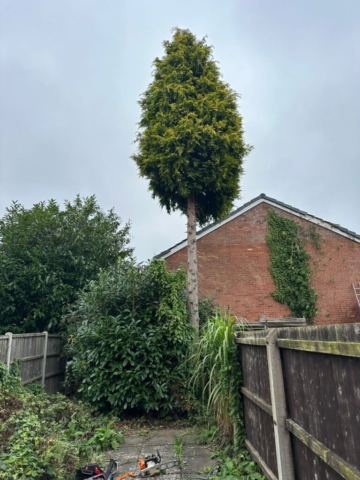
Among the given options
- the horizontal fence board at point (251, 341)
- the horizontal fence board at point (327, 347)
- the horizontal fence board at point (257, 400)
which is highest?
the horizontal fence board at point (327, 347)

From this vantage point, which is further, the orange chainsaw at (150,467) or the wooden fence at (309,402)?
the orange chainsaw at (150,467)

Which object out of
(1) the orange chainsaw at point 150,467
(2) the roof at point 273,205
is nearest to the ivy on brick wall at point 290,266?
(2) the roof at point 273,205

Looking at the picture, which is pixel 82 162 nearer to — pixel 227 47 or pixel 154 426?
pixel 227 47

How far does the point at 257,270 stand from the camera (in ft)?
38.1

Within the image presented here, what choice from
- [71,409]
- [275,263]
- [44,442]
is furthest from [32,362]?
[275,263]

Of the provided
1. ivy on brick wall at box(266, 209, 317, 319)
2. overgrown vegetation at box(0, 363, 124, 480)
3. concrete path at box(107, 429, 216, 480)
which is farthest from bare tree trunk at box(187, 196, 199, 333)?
ivy on brick wall at box(266, 209, 317, 319)

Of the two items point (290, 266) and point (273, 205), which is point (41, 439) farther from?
point (273, 205)

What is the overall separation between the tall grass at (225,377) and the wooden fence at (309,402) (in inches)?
26.9

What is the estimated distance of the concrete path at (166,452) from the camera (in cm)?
355

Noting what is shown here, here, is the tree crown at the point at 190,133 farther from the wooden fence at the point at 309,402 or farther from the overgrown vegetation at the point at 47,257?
the wooden fence at the point at 309,402

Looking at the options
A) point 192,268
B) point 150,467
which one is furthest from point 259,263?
point 150,467

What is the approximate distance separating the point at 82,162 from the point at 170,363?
1047 centimetres

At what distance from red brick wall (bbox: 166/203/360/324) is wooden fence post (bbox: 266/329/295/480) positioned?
8.72 meters

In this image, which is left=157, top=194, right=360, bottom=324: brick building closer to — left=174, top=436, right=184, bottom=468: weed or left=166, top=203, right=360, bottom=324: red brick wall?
left=166, top=203, right=360, bottom=324: red brick wall
